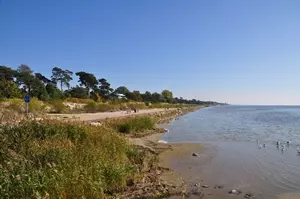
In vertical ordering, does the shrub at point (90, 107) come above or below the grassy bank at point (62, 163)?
above

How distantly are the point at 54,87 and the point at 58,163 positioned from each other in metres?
62.5

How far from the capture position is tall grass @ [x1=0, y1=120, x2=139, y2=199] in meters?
5.90

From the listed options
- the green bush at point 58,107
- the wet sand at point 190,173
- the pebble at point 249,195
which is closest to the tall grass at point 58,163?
the wet sand at point 190,173

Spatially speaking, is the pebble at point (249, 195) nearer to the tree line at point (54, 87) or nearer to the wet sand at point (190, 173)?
the wet sand at point (190, 173)

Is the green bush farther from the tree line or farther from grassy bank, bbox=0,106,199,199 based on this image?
grassy bank, bbox=0,106,199,199

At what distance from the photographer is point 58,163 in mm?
7527

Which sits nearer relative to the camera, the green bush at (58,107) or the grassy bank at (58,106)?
the grassy bank at (58,106)

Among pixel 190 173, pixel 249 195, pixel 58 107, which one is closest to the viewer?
pixel 249 195

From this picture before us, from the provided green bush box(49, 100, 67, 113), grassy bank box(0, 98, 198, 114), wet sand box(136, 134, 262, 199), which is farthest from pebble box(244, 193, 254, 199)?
green bush box(49, 100, 67, 113)

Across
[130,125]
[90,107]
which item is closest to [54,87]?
[90,107]

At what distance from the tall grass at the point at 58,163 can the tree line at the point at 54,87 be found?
27.3 metres

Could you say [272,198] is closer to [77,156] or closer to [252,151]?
[77,156]

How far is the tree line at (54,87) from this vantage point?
161ft

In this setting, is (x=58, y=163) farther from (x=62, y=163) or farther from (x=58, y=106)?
(x=58, y=106)
